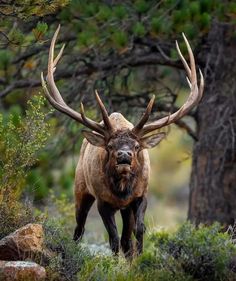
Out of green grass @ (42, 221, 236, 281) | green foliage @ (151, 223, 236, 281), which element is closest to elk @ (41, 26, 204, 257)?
green grass @ (42, 221, 236, 281)

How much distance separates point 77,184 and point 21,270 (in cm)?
316

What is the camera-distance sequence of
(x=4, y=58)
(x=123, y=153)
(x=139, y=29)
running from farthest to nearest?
(x=4, y=58)
(x=139, y=29)
(x=123, y=153)

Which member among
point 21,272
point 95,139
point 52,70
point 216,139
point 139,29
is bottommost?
point 21,272

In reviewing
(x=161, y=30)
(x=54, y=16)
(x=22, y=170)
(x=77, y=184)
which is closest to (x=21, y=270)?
(x=22, y=170)

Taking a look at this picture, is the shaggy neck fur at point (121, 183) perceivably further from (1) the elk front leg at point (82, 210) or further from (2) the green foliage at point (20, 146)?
(1) the elk front leg at point (82, 210)

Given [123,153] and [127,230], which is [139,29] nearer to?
[127,230]

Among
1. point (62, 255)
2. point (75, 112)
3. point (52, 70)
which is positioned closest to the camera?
point (62, 255)

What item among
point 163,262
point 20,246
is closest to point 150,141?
point 163,262

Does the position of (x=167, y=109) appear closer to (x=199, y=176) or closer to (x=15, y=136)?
(x=199, y=176)

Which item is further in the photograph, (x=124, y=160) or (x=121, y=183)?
(x=121, y=183)

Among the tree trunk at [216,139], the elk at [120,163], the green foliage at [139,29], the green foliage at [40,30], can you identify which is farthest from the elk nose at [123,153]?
the tree trunk at [216,139]

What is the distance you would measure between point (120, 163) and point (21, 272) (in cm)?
201

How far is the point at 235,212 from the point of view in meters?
15.3

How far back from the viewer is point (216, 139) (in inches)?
601
